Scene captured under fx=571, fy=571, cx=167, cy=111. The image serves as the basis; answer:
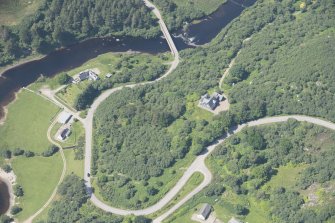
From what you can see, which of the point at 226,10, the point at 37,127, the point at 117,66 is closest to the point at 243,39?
the point at 226,10

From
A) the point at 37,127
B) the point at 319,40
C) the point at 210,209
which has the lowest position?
the point at 210,209


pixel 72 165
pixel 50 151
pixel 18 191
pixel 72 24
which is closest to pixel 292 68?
pixel 72 165

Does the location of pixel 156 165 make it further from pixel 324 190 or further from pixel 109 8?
pixel 109 8

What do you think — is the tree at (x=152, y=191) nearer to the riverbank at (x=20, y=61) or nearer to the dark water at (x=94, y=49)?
the dark water at (x=94, y=49)

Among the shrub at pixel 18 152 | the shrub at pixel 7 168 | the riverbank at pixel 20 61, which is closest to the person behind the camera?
the shrub at pixel 7 168

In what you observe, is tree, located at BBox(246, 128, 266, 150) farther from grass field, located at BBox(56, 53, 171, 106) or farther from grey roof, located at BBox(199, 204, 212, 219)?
grass field, located at BBox(56, 53, 171, 106)

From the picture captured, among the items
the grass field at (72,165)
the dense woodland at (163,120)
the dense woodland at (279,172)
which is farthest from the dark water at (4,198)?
the dense woodland at (279,172)
